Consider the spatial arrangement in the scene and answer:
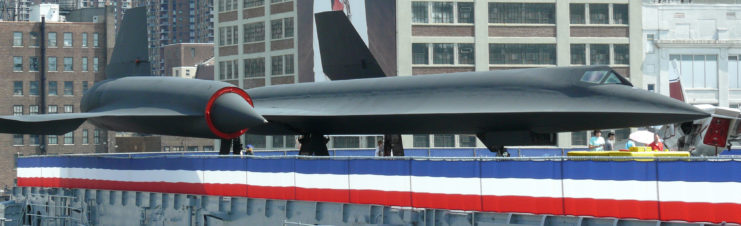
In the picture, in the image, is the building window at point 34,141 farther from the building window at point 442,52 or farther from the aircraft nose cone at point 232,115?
the aircraft nose cone at point 232,115

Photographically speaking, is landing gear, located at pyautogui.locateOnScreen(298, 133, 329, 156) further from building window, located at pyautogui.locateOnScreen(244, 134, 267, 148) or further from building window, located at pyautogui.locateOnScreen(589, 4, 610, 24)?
building window, located at pyautogui.locateOnScreen(244, 134, 267, 148)

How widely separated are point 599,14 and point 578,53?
312cm

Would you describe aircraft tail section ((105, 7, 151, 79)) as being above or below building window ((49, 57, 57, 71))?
below

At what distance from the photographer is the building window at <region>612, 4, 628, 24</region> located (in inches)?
2485

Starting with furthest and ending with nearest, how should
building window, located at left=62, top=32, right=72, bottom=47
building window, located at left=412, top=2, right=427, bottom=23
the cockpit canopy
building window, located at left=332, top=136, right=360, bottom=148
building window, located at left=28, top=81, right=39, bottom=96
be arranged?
building window, located at left=62, top=32, right=72, bottom=47, building window, located at left=28, top=81, right=39, bottom=96, building window, located at left=332, top=136, right=360, bottom=148, building window, located at left=412, top=2, right=427, bottom=23, the cockpit canopy

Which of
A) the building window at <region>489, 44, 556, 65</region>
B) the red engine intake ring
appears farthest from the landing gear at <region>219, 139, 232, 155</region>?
the building window at <region>489, 44, 556, 65</region>

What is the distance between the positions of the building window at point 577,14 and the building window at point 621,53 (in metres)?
3.04

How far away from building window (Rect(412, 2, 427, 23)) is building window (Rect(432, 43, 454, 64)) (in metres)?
2.06

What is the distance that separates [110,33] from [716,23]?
69.9 meters

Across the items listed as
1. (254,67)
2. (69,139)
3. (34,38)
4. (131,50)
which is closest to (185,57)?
(69,139)

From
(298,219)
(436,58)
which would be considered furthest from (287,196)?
(436,58)

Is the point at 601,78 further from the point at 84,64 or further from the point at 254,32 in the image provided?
the point at 84,64

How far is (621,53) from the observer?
63656 mm

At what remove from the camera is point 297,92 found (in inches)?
1216
